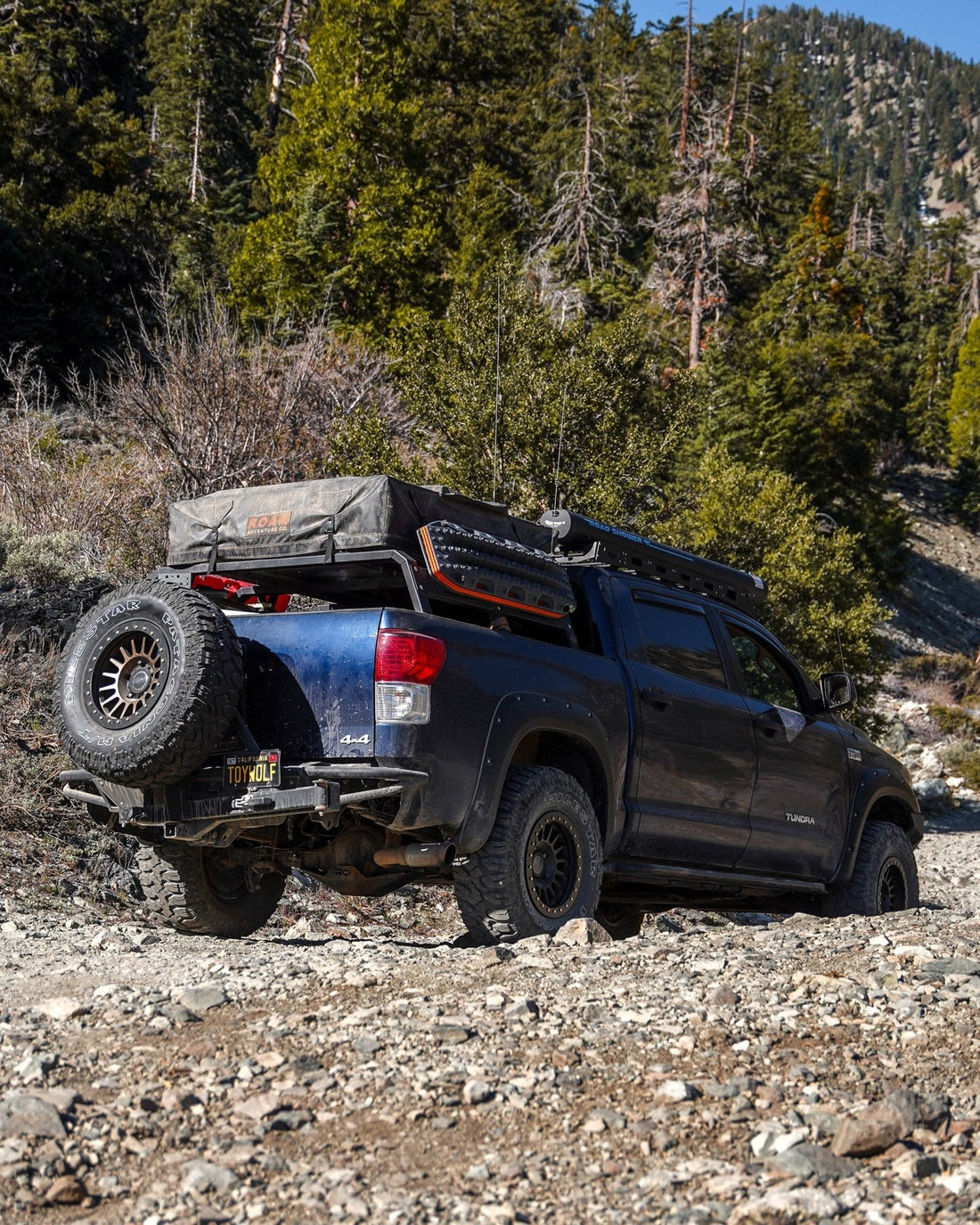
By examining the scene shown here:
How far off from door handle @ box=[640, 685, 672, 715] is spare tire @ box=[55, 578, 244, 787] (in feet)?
7.64

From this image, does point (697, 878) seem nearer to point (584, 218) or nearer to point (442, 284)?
point (442, 284)

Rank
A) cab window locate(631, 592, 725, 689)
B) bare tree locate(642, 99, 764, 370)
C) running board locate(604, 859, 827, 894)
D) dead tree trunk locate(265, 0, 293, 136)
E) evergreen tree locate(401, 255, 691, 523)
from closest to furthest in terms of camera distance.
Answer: running board locate(604, 859, 827, 894), cab window locate(631, 592, 725, 689), evergreen tree locate(401, 255, 691, 523), bare tree locate(642, 99, 764, 370), dead tree trunk locate(265, 0, 293, 136)

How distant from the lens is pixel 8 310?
90.1 ft

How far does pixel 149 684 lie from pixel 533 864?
6.47ft

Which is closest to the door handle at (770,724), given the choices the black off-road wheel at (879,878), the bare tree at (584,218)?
the black off-road wheel at (879,878)

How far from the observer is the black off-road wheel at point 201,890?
663cm

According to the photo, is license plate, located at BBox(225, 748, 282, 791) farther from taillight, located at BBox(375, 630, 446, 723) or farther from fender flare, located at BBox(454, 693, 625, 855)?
fender flare, located at BBox(454, 693, 625, 855)

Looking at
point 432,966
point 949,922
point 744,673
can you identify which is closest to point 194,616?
point 432,966

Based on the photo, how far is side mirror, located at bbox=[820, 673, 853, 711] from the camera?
8.46m

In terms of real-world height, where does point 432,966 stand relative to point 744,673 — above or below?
below

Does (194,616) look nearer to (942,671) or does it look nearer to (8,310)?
(8,310)

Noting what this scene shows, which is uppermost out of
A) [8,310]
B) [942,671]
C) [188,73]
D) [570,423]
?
[188,73]

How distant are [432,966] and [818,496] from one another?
114ft

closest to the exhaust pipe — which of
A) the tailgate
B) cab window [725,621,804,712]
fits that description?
the tailgate
